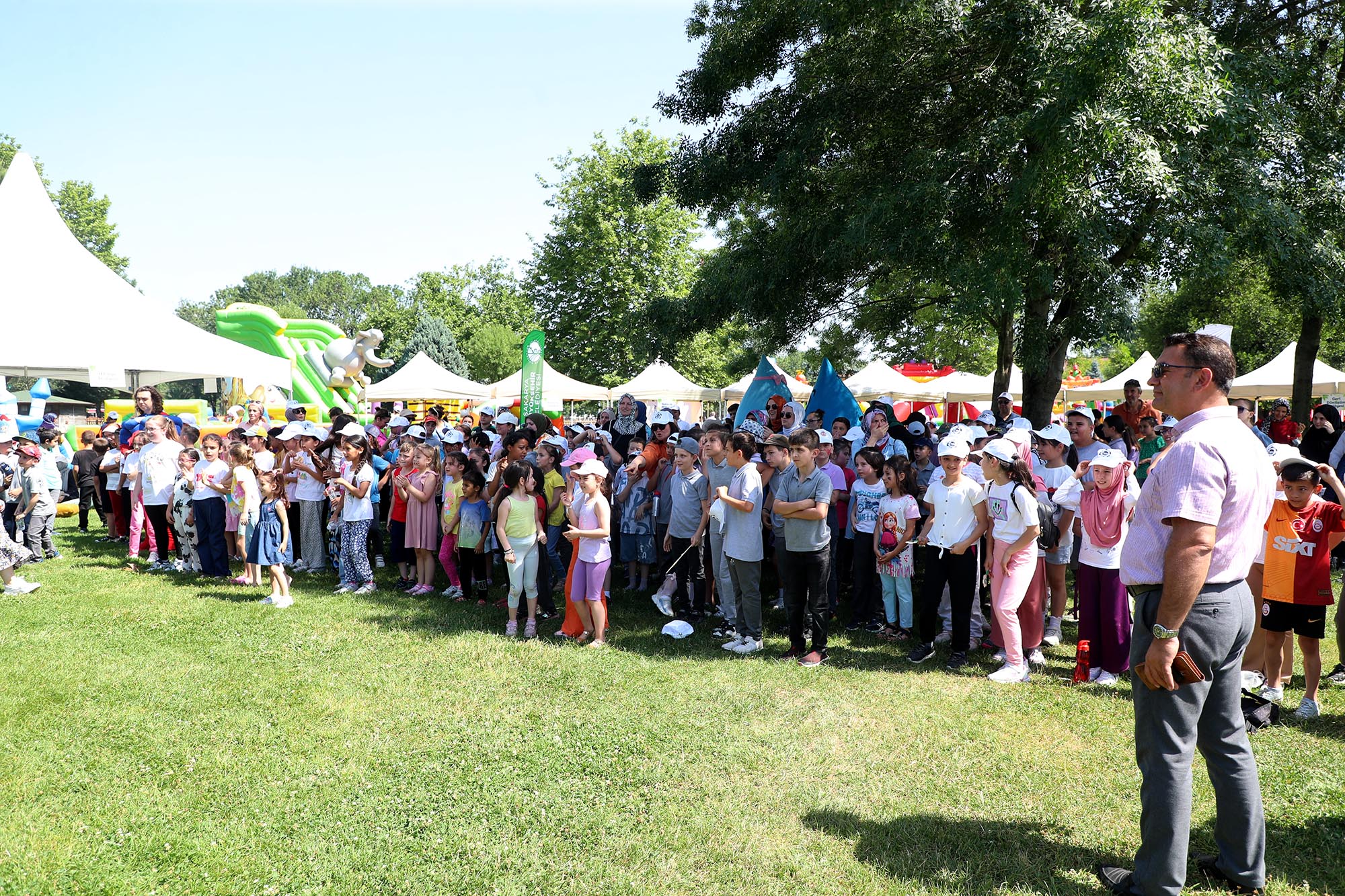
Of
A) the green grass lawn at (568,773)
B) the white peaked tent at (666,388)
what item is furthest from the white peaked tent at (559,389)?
the green grass lawn at (568,773)

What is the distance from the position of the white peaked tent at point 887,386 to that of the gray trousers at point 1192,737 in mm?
19088

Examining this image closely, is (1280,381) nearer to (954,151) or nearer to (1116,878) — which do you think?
(954,151)

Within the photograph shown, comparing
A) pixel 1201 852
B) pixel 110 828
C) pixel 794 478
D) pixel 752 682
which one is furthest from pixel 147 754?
pixel 1201 852

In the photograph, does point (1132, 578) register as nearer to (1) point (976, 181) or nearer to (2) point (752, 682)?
(2) point (752, 682)

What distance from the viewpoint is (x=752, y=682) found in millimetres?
6230

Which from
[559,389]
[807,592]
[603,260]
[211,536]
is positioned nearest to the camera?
[807,592]

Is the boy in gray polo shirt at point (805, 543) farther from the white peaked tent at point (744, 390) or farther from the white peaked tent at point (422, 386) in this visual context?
the white peaked tent at point (422, 386)

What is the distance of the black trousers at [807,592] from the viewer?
6.67 metres

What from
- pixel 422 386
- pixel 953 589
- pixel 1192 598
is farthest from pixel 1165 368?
pixel 422 386

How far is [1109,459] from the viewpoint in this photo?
609cm

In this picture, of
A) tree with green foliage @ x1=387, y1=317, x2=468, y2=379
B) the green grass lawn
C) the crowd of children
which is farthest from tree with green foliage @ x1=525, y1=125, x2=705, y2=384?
the green grass lawn

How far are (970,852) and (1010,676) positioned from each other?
2687mm

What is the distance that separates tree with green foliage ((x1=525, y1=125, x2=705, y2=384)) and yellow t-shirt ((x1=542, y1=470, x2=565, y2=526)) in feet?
93.2

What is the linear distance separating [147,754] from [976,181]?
9599 millimetres
